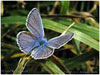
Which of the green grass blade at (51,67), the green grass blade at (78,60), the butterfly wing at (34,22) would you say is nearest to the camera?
the butterfly wing at (34,22)

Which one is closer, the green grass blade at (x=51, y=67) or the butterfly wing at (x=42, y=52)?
the butterfly wing at (x=42, y=52)

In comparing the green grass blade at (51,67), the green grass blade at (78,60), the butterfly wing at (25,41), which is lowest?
the green grass blade at (78,60)

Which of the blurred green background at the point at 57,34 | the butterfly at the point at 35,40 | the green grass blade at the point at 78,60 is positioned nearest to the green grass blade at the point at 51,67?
the blurred green background at the point at 57,34

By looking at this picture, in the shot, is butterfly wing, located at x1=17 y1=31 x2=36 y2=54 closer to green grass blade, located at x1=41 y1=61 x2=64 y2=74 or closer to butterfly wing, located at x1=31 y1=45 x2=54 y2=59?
butterfly wing, located at x1=31 y1=45 x2=54 y2=59

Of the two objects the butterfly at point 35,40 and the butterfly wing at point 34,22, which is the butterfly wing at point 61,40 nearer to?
the butterfly at point 35,40

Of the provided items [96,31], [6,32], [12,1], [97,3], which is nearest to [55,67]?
[96,31]

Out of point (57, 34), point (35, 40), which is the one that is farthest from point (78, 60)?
point (35, 40)

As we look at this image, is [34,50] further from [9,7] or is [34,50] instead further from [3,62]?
[9,7]

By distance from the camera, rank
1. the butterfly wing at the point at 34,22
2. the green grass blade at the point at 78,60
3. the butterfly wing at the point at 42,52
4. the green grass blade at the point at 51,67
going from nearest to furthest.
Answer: the butterfly wing at the point at 42,52, the butterfly wing at the point at 34,22, the green grass blade at the point at 51,67, the green grass blade at the point at 78,60
